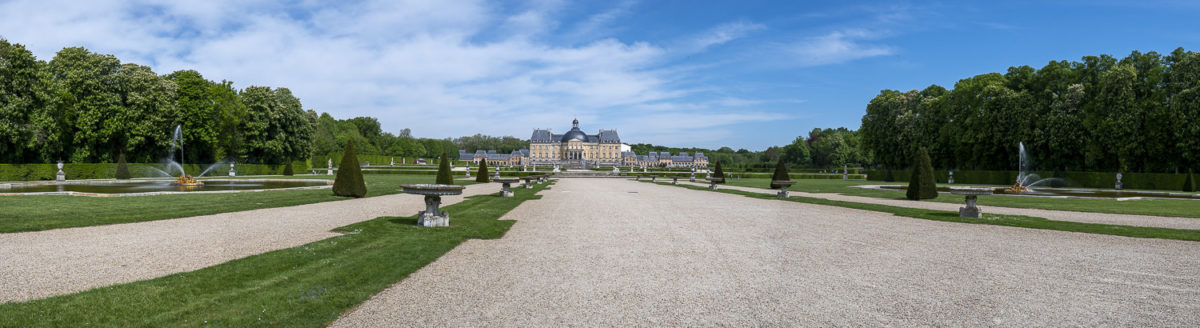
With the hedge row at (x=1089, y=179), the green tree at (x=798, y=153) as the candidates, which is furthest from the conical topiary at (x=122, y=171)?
the green tree at (x=798, y=153)

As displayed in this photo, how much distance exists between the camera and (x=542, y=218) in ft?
40.2

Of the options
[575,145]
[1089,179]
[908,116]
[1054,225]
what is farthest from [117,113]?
[575,145]

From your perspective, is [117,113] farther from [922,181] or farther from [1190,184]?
[1190,184]

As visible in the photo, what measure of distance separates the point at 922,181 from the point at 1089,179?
2117 centimetres

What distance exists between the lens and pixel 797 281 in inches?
227

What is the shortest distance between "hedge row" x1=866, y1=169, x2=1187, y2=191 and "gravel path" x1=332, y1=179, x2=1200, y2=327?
92.9ft

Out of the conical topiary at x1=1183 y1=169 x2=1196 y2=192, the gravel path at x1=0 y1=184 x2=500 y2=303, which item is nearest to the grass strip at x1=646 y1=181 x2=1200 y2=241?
the gravel path at x1=0 y1=184 x2=500 y2=303

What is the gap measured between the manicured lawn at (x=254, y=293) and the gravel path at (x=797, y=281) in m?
0.34

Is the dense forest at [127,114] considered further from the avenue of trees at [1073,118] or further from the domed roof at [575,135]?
the domed roof at [575,135]

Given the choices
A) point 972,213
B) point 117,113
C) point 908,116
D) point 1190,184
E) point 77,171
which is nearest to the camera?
point 972,213

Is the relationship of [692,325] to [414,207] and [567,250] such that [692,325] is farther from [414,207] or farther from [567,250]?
[414,207]

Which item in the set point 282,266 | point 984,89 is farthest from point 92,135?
point 984,89

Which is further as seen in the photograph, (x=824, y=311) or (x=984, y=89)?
(x=984, y=89)

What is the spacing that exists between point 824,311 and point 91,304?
5.78 meters
